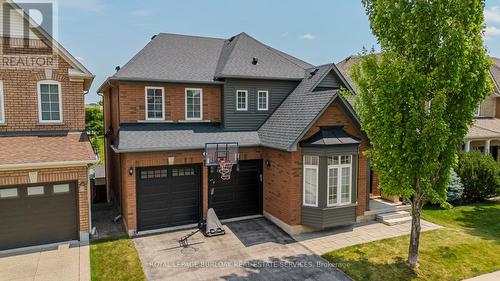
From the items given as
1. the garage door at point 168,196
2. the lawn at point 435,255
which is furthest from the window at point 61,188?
the lawn at point 435,255

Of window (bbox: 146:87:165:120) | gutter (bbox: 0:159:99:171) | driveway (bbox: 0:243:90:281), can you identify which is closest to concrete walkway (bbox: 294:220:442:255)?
driveway (bbox: 0:243:90:281)

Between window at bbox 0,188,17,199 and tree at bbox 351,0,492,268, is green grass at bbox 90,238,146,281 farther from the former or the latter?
tree at bbox 351,0,492,268

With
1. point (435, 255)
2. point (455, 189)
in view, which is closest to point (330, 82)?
point (435, 255)

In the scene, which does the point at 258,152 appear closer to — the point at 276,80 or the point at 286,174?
the point at 286,174

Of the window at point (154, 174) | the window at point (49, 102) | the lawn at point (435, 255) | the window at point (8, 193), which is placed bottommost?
the lawn at point (435, 255)

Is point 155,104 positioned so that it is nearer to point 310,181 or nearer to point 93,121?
point 310,181

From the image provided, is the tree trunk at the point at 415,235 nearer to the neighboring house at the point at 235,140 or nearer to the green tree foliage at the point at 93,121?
the neighboring house at the point at 235,140

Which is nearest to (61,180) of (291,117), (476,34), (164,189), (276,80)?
(164,189)
